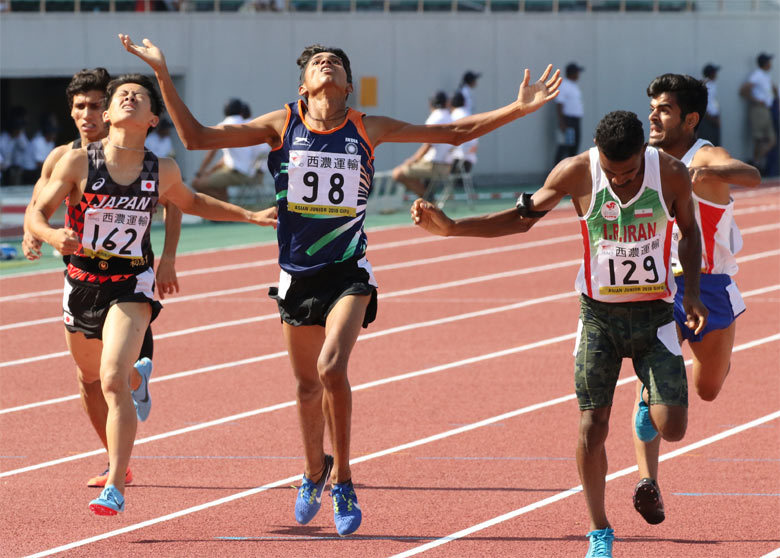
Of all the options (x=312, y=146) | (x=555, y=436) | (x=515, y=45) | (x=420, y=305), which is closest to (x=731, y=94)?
(x=515, y=45)

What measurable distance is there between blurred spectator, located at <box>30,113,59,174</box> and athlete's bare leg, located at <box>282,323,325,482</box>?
17163mm

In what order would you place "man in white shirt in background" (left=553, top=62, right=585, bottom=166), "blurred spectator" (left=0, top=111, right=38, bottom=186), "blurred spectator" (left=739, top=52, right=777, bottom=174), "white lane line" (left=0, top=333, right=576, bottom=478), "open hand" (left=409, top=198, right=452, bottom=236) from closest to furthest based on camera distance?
"open hand" (left=409, top=198, right=452, bottom=236) < "white lane line" (left=0, top=333, right=576, bottom=478) < "blurred spectator" (left=0, top=111, right=38, bottom=186) < "man in white shirt in background" (left=553, top=62, right=585, bottom=166) < "blurred spectator" (left=739, top=52, right=777, bottom=174)

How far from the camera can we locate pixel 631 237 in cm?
541

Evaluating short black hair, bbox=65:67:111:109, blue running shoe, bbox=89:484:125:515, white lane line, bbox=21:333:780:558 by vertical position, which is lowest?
white lane line, bbox=21:333:780:558

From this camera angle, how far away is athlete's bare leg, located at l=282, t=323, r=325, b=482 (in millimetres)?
6105

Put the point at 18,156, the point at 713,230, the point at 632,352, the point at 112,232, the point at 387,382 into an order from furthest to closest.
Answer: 1. the point at 18,156
2. the point at 387,382
3. the point at 713,230
4. the point at 112,232
5. the point at 632,352

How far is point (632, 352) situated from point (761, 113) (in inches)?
923

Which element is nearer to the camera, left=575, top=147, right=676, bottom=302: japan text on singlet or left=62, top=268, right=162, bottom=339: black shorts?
left=575, top=147, right=676, bottom=302: japan text on singlet

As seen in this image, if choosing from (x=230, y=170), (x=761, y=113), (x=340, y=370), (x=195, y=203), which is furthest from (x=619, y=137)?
(x=761, y=113)

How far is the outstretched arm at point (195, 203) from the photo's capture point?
20.7 ft

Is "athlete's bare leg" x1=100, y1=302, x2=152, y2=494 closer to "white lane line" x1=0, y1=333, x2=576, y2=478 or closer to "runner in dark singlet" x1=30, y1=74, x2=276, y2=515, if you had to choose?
"runner in dark singlet" x1=30, y1=74, x2=276, y2=515

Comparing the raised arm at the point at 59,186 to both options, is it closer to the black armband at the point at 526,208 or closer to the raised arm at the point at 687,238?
the black armband at the point at 526,208

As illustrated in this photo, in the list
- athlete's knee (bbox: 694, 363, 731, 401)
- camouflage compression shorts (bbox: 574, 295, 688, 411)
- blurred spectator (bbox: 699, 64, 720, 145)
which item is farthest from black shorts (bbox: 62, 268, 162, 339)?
blurred spectator (bbox: 699, 64, 720, 145)

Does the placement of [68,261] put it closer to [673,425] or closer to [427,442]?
[427,442]
